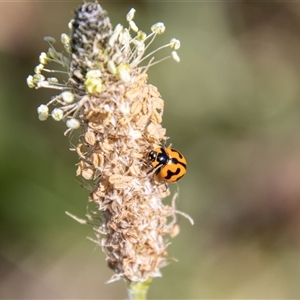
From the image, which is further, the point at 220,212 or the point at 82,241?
the point at 220,212

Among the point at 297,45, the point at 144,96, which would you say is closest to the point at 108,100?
the point at 144,96

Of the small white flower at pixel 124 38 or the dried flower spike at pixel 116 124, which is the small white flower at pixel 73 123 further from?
the small white flower at pixel 124 38

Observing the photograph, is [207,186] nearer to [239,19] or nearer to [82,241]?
[82,241]

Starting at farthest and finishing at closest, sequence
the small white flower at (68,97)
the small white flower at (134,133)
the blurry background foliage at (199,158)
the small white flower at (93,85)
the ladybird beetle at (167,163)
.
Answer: the blurry background foliage at (199,158) → the ladybird beetle at (167,163) → the small white flower at (134,133) → the small white flower at (68,97) → the small white flower at (93,85)

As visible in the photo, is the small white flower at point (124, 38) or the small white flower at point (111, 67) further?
the small white flower at point (124, 38)

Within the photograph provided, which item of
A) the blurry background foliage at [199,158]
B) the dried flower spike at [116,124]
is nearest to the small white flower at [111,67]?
the dried flower spike at [116,124]

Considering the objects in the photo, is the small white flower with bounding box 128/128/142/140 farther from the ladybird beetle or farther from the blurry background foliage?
the blurry background foliage
